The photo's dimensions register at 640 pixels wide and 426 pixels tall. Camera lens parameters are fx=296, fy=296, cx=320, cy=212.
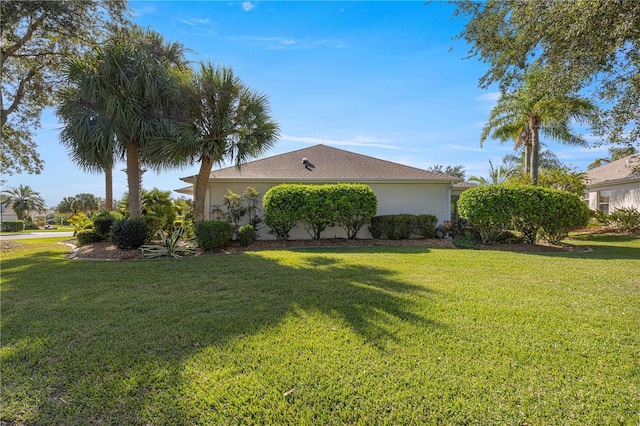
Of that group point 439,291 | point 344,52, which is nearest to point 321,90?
point 344,52

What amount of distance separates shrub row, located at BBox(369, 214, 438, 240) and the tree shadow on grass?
4.94 m

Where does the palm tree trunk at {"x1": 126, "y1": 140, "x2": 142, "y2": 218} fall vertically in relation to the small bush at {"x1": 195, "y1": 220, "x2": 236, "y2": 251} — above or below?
above

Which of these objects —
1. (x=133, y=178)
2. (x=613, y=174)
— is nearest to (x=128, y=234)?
(x=133, y=178)

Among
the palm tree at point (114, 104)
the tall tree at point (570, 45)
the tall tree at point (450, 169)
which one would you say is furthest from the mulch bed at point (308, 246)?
the tall tree at point (450, 169)

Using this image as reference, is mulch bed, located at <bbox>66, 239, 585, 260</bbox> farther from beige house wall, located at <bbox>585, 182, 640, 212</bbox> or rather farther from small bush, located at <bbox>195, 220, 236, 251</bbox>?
beige house wall, located at <bbox>585, 182, 640, 212</bbox>

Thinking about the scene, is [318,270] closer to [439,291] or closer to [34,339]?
[439,291]

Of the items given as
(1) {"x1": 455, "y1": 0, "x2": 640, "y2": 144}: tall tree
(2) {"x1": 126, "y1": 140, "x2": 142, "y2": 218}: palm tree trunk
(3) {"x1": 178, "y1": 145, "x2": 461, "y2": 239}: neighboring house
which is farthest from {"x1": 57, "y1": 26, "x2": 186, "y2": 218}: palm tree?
(1) {"x1": 455, "y1": 0, "x2": 640, "y2": 144}: tall tree

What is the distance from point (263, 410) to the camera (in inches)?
87.3

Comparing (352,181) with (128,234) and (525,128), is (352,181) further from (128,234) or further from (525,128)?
(525,128)

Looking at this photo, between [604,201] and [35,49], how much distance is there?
1193 inches

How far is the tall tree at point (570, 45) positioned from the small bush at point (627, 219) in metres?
12.0

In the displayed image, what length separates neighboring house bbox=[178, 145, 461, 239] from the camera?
12.6 meters

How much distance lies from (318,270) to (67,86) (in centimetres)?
1129

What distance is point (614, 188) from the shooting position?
17.8 metres
